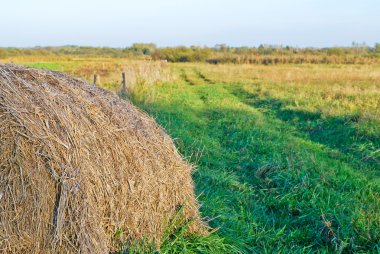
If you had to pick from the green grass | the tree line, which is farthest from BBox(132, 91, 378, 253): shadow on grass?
the tree line

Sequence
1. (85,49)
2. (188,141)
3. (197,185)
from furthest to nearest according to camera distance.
→ 1. (85,49)
2. (188,141)
3. (197,185)

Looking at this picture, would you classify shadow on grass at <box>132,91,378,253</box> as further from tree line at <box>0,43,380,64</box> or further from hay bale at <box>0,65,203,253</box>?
tree line at <box>0,43,380,64</box>

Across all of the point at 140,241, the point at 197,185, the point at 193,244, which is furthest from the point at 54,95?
the point at 197,185

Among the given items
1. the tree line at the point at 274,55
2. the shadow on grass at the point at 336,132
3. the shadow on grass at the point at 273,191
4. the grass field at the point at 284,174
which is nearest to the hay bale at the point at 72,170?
the grass field at the point at 284,174

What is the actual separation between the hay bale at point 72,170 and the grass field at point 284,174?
571 mm

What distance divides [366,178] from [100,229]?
16.8ft

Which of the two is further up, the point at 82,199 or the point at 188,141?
the point at 82,199

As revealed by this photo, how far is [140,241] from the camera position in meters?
3.99

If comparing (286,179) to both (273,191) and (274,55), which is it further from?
(274,55)

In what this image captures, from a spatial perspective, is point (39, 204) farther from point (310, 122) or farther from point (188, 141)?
point (310, 122)

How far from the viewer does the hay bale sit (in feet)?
10.7

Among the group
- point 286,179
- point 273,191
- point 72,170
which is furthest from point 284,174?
point 72,170

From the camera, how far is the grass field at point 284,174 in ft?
16.3

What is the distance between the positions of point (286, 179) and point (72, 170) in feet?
13.8
